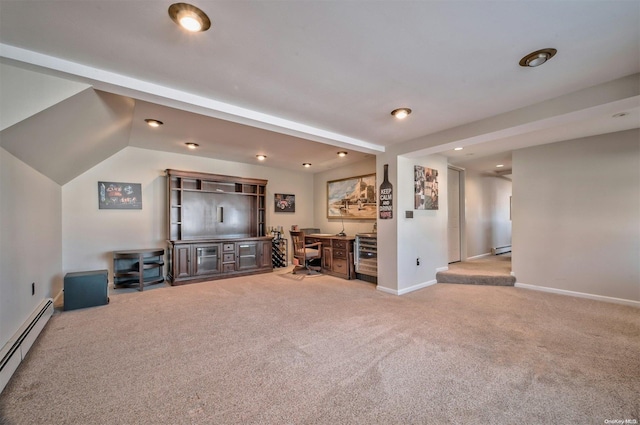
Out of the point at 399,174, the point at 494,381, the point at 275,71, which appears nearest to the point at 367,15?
the point at 275,71

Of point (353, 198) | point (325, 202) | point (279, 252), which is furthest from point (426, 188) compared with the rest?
point (279, 252)

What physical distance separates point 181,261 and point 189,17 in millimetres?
4393

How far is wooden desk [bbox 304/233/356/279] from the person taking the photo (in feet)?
17.8

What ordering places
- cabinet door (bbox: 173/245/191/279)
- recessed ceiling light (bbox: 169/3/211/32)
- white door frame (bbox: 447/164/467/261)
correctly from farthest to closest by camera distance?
white door frame (bbox: 447/164/467/261) → cabinet door (bbox: 173/245/191/279) → recessed ceiling light (bbox: 169/3/211/32)

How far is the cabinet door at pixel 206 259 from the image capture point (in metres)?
5.17

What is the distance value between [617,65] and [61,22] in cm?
404

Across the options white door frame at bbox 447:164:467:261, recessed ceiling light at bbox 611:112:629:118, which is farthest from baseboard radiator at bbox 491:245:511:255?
recessed ceiling light at bbox 611:112:629:118

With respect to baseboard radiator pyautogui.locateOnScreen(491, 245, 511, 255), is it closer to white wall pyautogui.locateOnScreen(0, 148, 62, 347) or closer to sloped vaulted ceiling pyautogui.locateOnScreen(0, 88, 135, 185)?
sloped vaulted ceiling pyautogui.locateOnScreen(0, 88, 135, 185)

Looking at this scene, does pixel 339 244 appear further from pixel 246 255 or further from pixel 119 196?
pixel 119 196

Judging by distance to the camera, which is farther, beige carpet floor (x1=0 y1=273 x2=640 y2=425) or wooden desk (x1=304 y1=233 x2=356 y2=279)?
wooden desk (x1=304 y1=233 x2=356 y2=279)

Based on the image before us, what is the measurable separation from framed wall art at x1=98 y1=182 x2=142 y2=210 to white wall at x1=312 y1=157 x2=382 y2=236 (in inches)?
153

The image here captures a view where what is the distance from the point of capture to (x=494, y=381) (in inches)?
79.2

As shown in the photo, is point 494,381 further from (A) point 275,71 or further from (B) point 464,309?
(A) point 275,71

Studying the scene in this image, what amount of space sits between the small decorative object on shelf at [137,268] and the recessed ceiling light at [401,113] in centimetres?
446
